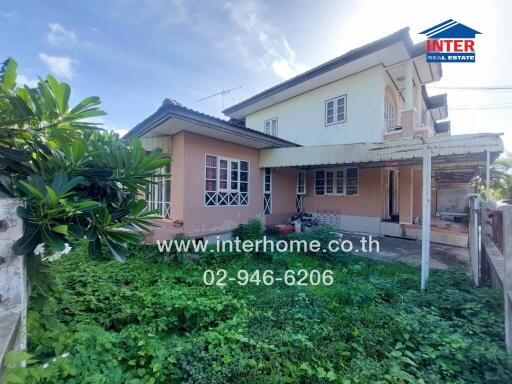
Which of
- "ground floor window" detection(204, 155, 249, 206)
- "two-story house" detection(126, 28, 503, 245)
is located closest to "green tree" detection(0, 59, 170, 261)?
"two-story house" detection(126, 28, 503, 245)

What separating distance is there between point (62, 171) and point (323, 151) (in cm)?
677

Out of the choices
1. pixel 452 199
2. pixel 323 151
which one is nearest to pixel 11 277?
pixel 323 151

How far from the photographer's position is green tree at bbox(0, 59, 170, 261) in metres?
1.63

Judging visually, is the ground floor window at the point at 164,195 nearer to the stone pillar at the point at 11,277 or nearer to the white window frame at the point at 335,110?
the stone pillar at the point at 11,277

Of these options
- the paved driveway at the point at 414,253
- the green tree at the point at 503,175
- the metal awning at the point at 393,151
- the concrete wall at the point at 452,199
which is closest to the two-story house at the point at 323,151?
the metal awning at the point at 393,151

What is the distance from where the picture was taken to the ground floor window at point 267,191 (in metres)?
9.23

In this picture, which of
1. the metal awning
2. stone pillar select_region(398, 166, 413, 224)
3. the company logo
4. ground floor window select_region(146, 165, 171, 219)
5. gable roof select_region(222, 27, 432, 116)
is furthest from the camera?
stone pillar select_region(398, 166, 413, 224)

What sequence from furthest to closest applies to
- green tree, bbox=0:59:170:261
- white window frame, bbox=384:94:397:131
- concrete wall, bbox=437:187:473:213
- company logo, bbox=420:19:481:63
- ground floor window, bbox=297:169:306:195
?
concrete wall, bbox=437:187:473:213, ground floor window, bbox=297:169:306:195, white window frame, bbox=384:94:397:131, company logo, bbox=420:19:481:63, green tree, bbox=0:59:170:261

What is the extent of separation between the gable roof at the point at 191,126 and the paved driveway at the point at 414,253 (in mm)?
4989

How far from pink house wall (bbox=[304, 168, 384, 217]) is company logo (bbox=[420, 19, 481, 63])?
158 inches

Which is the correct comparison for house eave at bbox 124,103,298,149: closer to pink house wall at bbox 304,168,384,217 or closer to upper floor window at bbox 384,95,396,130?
pink house wall at bbox 304,168,384,217

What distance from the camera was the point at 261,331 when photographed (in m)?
2.72

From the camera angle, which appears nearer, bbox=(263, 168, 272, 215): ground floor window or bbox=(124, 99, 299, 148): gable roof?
bbox=(124, 99, 299, 148): gable roof

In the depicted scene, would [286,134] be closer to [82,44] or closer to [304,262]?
[304,262]
